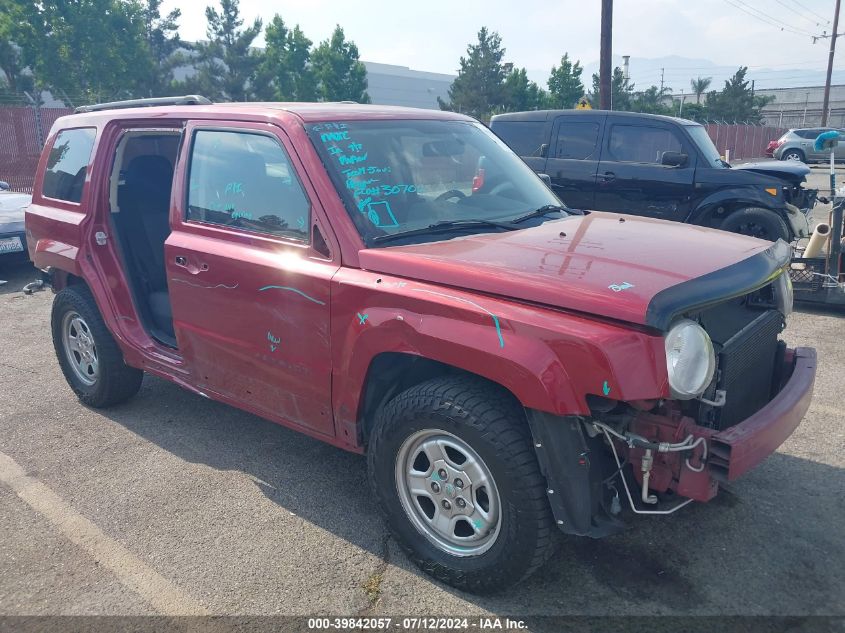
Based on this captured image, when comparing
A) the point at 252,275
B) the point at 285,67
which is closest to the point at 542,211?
the point at 252,275

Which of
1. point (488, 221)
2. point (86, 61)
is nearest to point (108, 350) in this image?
point (488, 221)

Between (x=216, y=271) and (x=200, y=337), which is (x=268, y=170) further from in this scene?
(x=200, y=337)

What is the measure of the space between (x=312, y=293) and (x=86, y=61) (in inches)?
1558

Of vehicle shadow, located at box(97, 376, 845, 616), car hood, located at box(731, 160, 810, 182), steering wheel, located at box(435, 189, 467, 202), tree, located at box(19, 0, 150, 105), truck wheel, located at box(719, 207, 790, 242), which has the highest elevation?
tree, located at box(19, 0, 150, 105)

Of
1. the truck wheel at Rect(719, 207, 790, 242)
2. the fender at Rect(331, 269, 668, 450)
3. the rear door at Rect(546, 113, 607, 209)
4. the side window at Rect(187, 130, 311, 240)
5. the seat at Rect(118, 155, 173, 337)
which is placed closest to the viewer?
the fender at Rect(331, 269, 668, 450)

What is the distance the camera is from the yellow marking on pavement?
292 cm

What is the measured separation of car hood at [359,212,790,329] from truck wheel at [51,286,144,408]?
254cm

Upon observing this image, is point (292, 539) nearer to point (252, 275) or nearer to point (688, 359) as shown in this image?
point (252, 275)

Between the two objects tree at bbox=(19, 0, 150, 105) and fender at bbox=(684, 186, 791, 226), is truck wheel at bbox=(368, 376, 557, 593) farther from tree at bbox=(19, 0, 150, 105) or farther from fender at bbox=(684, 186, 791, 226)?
tree at bbox=(19, 0, 150, 105)

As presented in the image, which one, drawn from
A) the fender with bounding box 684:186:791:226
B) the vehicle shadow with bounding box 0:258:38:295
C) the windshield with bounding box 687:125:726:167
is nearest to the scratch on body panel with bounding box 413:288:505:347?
the fender with bounding box 684:186:791:226

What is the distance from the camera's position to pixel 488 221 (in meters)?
3.48

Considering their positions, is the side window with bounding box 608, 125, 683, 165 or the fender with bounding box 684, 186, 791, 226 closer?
the fender with bounding box 684, 186, 791, 226

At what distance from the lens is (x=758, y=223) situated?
8469mm

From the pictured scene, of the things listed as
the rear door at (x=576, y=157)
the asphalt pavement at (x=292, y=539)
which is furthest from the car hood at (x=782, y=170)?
the asphalt pavement at (x=292, y=539)
